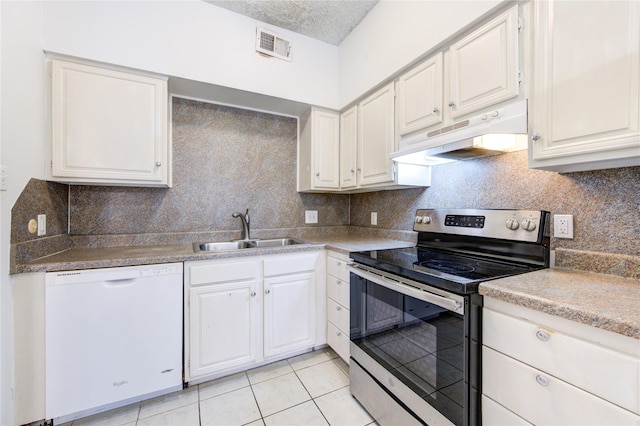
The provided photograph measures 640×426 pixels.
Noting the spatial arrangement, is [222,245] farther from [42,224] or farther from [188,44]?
[188,44]

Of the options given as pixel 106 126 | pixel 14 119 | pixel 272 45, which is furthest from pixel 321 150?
pixel 14 119

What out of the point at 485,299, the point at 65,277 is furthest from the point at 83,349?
the point at 485,299

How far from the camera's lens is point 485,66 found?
1288 millimetres

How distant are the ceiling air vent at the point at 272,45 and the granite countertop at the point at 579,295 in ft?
6.99

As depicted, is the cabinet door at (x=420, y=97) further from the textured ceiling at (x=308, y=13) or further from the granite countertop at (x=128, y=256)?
the granite countertop at (x=128, y=256)

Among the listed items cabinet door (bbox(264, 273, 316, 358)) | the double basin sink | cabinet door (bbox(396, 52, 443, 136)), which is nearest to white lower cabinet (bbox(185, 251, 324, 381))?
cabinet door (bbox(264, 273, 316, 358))

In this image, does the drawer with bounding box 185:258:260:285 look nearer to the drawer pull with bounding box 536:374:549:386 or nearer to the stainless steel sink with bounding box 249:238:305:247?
the stainless steel sink with bounding box 249:238:305:247

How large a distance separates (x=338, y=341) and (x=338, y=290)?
1.22 ft

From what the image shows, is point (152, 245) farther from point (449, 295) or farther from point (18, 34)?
point (449, 295)

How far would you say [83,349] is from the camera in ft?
4.64

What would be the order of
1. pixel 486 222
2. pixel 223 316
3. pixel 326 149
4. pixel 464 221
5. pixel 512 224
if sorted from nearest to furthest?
1. pixel 512 224
2. pixel 486 222
3. pixel 464 221
4. pixel 223 316
5. pixel 326 149

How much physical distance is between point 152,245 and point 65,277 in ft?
2.14

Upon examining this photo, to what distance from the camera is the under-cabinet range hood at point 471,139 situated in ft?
3.84

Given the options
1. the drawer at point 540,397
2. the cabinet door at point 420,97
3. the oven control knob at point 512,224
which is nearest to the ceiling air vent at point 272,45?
the cabinet door at point 420,97
